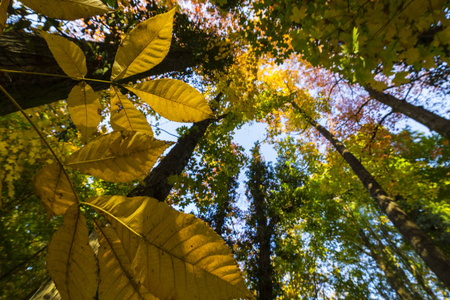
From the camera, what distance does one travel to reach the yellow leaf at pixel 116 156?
1.07ft

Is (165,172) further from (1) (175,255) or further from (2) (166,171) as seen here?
(1) (175,255)

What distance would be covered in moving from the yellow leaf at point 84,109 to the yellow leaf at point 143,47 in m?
0.08

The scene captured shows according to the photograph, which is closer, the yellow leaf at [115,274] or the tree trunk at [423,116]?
the yellow leaf at [115,274]

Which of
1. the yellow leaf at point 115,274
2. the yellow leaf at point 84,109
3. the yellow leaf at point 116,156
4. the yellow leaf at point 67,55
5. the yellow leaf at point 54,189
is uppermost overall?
the yellow leaf at point 67,55

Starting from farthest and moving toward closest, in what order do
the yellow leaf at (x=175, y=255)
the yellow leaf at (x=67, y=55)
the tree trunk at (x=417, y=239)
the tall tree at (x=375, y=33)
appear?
the tree trunk at (x=417, y=239), the tall tree at (x=375, y=33), the yellow leaf at (x=67, y=55), the yellow leaf at (x=175, y=255)

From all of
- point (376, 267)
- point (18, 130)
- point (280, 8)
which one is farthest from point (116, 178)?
point (376, 267)

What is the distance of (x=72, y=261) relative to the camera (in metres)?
0.27

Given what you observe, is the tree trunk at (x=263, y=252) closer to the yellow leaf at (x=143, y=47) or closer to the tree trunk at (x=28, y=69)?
the tree trunk at (x=28, y=69)

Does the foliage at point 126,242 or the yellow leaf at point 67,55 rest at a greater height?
→ the yellow leaf at point 67,55

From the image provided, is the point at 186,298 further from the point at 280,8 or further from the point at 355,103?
the point at 355,103

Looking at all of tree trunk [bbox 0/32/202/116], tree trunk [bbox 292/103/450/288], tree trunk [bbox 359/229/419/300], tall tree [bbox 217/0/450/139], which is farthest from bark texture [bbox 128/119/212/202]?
tree trunk [bbox 359/229/419/300]

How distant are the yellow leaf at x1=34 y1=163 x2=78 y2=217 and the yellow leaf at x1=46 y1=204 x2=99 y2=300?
0.10 feet

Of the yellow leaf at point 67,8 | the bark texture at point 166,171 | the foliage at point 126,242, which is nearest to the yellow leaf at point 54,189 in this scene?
the foliage at point 126,242

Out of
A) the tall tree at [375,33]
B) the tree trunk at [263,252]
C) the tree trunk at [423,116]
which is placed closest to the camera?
the tall tree at [375,33]
